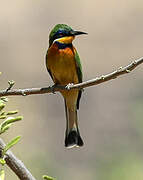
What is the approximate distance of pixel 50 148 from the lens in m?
5.50

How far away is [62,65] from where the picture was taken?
6.83 ft

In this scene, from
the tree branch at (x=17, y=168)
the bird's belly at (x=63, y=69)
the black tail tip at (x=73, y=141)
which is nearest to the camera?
the tree branch at (x=17, y=168)

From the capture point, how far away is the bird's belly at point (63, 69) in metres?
2.04

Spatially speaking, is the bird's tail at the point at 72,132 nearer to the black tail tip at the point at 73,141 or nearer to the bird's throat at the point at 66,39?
the black tail tip at the point at 73,141

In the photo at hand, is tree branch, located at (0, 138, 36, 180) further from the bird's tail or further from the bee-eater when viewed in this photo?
the bee-eater

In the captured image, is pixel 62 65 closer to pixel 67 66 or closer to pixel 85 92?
pixel 67 66

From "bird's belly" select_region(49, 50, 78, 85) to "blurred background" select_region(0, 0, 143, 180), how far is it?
2.03 m

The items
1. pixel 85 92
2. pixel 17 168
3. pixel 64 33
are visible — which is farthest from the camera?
pixel 85 92

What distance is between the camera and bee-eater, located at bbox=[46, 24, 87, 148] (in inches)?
80.4

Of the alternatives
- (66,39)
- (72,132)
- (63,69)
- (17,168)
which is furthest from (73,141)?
(17,168)

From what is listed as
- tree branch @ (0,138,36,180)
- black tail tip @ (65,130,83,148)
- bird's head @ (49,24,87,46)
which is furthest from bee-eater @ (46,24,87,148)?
tree branch @ (0,138,36,180)

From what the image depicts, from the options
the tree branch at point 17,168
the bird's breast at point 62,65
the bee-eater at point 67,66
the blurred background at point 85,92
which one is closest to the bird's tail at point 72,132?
the bee-eater at point 67,66

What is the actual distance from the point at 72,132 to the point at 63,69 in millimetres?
223

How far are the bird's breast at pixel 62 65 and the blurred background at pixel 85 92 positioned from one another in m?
2.02
